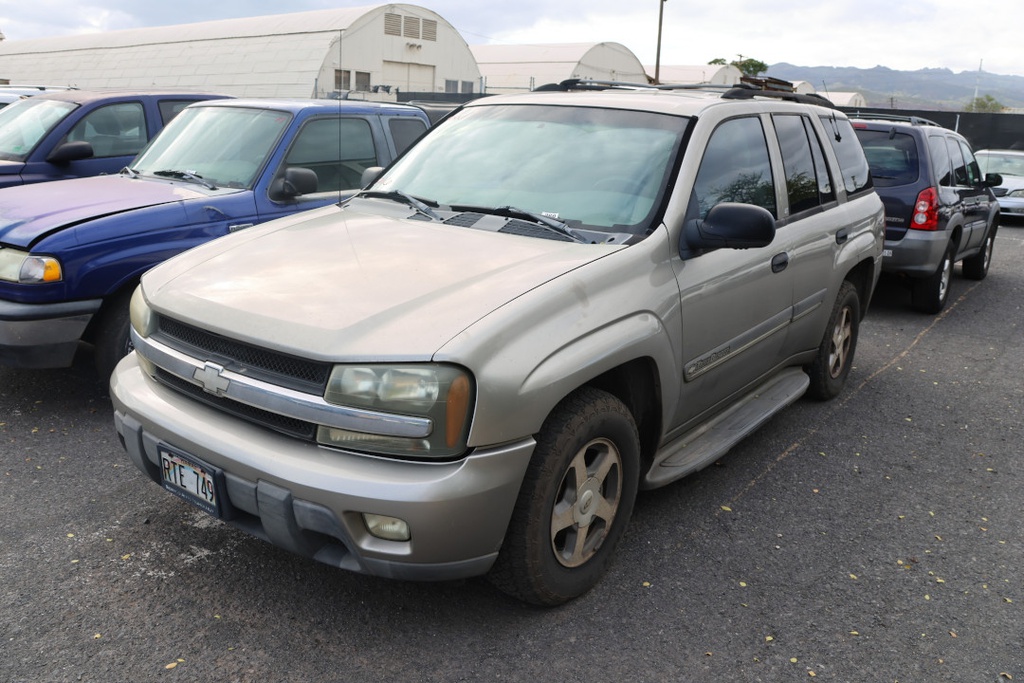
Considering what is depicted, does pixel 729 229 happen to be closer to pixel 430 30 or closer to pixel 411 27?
pixel 411 27

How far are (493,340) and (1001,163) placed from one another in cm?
1808

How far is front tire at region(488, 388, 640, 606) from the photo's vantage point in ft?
9.23

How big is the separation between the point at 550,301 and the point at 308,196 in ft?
11.3

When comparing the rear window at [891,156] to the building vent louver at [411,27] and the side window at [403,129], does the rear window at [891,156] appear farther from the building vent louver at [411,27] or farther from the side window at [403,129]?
the building vent louver at [411,27]

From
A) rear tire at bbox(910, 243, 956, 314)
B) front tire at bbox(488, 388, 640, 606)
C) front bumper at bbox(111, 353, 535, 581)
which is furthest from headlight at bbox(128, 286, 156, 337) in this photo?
rear tire at bbox(910, 243, 956, 314)

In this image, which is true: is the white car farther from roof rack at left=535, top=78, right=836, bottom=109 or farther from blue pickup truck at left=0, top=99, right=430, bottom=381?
blue pickup truck at left=0, top=99, right=430, bottom=381

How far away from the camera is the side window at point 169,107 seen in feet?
24.9

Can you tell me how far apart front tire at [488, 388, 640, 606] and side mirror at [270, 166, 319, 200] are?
10.2 feet

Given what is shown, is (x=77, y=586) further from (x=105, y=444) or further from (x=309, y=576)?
(x=105, y=444)

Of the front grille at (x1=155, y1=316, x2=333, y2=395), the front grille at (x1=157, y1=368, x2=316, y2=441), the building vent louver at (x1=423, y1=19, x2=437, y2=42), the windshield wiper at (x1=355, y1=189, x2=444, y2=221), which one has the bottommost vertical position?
the front grille at (x1=157, y1=368, x2=316, y2=441)

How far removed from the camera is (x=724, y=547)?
3656 mm

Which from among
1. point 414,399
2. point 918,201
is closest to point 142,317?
point 414,399

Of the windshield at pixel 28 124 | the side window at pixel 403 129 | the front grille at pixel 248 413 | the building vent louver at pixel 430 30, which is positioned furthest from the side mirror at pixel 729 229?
the building vent louver at pixel 430 30

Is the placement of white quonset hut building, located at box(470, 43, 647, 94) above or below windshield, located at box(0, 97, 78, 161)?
above
